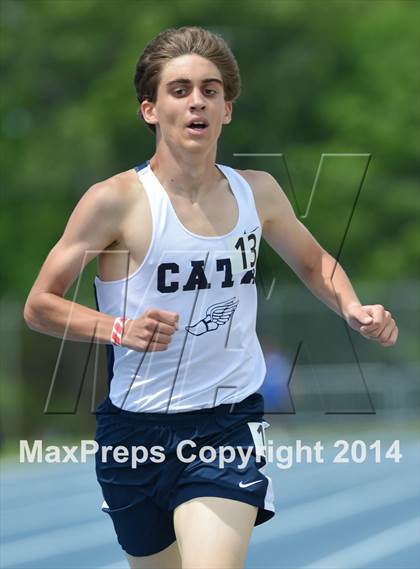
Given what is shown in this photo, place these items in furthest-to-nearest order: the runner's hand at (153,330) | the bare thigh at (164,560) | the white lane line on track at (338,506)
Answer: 1. the white lane line on track at (338,506)
2. the bare thigh at (164,560)
3. the runner's hand at (153,330)

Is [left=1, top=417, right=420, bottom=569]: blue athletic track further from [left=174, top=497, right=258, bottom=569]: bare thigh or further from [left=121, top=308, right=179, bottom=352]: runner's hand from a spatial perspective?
[left=121, top=308, right=179, bottom=352]: runner's hand

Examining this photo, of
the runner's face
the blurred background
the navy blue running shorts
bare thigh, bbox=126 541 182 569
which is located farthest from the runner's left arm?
the blurred background

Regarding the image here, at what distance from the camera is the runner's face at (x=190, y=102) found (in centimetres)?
402

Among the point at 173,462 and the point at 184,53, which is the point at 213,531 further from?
the point at 184,53

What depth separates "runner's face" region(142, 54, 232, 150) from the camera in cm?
402

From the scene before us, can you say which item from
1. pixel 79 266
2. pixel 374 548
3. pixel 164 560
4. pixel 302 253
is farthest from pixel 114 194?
pixel 374 548

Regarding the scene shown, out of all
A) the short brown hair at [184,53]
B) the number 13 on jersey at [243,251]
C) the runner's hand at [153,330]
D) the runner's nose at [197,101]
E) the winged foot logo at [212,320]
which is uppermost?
the short brown hair at [184,53]

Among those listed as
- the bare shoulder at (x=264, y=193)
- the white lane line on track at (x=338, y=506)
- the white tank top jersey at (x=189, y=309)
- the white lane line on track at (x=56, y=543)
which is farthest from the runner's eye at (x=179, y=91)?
the white lane line on track at (x=338, y=506)

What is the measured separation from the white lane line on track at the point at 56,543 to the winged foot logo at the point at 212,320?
150 inches

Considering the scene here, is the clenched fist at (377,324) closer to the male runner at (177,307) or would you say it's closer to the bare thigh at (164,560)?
the male runner at (177,307)

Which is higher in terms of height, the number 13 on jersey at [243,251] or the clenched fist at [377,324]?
the number 13 on jersey at [243,251]

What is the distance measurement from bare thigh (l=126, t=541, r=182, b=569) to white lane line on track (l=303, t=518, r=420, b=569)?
124 inches

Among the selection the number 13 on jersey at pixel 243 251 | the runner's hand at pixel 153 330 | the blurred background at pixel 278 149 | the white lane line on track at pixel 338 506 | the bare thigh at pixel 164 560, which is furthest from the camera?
the blurred background at pixel 278 149

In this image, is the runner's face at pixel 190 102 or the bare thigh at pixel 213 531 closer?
the bare thigh at pixel 213 531
